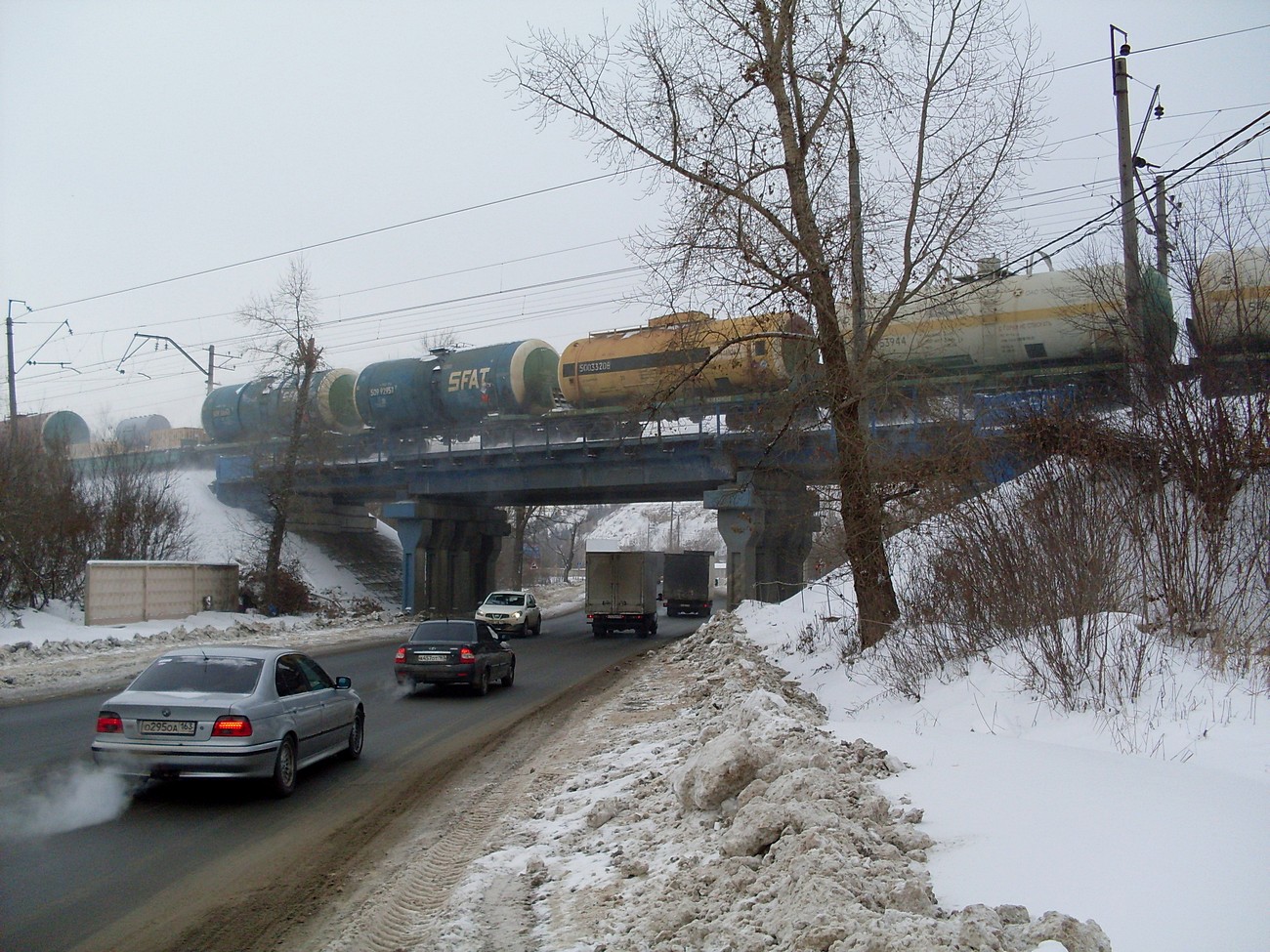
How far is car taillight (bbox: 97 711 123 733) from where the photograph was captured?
9000 mm

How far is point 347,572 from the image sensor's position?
48.1 m

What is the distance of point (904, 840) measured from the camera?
210 inches

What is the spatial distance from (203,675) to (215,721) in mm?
825

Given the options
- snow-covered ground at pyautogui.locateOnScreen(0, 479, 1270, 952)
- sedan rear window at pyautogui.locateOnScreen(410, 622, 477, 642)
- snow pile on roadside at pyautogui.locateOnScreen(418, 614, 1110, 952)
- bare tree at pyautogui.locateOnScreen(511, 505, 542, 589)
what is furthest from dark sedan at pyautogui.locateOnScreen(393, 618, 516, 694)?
bare tree at pyautogui.locateOnScreen(511, 505, 542, 589)

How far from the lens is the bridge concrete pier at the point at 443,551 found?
43.0 meters

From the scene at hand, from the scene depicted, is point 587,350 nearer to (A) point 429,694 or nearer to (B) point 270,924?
(A) point 429,694

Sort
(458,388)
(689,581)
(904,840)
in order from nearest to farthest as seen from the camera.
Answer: (904,840), (458,388), (689,581)

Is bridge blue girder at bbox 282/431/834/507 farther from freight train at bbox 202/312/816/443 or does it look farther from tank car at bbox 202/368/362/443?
tank car at bbox 202/368/362/443

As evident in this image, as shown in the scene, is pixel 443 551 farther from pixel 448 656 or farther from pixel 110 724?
pixel 110 724

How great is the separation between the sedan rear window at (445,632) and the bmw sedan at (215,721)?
27.8 feet

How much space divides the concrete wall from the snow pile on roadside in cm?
2344

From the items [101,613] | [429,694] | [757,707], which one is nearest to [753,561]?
[429,694]

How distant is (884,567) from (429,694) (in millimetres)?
9737

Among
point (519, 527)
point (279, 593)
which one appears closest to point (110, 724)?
point (279, 593)
